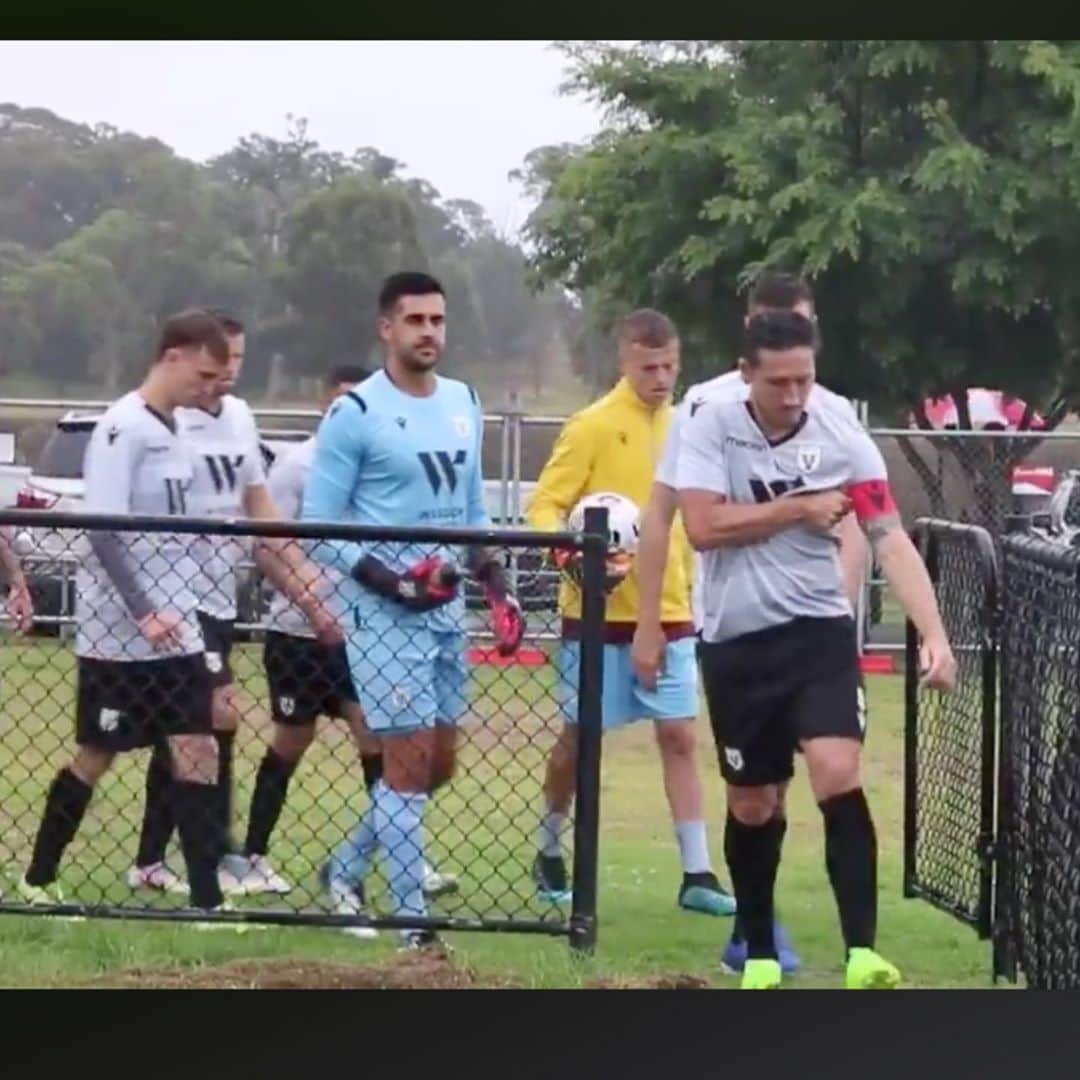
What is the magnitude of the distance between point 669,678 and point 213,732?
1.39m

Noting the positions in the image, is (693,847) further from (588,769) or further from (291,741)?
(291,741)

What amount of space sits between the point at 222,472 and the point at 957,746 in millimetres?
2272

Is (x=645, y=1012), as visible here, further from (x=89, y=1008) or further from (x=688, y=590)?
(x=688, y=590)

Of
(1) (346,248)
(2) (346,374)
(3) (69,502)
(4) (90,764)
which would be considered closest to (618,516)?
(4) (90,764)

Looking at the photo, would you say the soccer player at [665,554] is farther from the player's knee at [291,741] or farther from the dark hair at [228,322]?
the dark hair at [228,322]

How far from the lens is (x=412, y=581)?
20.0ft

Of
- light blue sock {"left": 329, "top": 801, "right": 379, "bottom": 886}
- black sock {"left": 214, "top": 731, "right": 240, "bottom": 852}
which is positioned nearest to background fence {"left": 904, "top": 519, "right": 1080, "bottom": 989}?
light blue sock {"left": 329, "top": 801, "right": 379, "bottom": 886}

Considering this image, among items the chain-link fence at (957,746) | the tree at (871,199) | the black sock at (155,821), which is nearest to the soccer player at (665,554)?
the chain-link fence at (957,746)

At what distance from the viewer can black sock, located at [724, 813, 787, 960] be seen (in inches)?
227

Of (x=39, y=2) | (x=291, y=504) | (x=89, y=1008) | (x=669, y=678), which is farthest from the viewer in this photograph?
(x=291, y=504)

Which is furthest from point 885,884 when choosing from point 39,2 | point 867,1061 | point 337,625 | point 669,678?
point 39,2

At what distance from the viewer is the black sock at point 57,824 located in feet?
21.8

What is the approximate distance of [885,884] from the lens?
7.47 meters

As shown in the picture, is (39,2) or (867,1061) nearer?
(867,1061)
